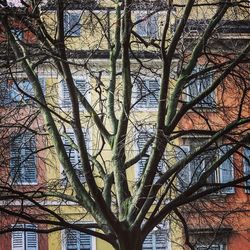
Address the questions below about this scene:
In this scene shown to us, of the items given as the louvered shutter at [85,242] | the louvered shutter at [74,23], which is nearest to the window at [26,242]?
the louvered shutter at [85,242]

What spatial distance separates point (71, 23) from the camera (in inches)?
631

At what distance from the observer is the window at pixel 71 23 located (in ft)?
49.8

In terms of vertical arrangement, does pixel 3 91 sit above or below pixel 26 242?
above

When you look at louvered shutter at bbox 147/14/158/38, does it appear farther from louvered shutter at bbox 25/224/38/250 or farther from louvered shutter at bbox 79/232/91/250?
louvered shutter at bbox 25/224/38/250

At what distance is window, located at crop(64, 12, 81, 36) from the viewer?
1516 centimetres

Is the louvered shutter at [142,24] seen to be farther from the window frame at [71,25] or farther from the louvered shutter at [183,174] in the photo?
the louvered shutter at [183,174]

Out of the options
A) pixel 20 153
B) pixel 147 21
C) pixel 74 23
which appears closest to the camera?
pixel 147 21

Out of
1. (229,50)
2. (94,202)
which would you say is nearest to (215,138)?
(94,202)

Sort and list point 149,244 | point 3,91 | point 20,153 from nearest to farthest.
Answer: point 3,91 < point 20,153 < point 149,244

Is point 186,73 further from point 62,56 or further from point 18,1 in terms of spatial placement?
point 18,1

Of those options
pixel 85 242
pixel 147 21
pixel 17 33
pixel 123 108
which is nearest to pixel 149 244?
pixel 85 242

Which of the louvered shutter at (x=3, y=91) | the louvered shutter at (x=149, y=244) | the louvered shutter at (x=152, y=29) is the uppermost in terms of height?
the louvered shutter at (x=152, y=29)

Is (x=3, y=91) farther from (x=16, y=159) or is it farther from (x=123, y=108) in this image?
(x=123, y=108)

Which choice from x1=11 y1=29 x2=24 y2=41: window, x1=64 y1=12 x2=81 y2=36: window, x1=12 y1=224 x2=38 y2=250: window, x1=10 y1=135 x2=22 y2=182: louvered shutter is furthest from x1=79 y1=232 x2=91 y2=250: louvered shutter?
x1=11 y1=29 x2=24 y2=41: window
